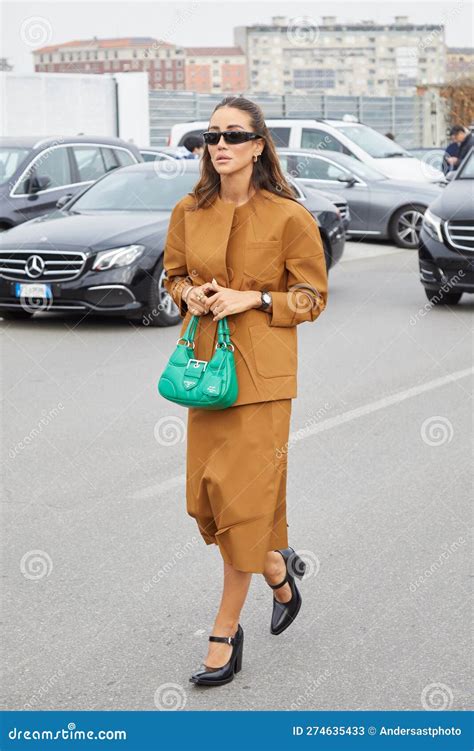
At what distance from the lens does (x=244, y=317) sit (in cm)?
420

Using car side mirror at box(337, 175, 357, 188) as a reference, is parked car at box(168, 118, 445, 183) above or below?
above

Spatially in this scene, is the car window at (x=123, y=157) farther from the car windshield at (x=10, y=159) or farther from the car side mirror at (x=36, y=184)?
the car side mirror at (x=36, y=184)

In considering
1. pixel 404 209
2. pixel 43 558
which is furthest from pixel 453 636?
pixel 404 209

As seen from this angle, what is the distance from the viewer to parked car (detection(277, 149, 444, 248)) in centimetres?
1973

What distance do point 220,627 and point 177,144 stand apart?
2008 centimetres

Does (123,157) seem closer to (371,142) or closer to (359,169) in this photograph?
(359,169)

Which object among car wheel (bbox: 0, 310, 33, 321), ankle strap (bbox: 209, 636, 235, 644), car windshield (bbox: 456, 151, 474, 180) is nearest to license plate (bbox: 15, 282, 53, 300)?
car wheel (bbox: 0, 310, 33, 321)

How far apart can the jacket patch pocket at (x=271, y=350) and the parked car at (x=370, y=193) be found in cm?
1549

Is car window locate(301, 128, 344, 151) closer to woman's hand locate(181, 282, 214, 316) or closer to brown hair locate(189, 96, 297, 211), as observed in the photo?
brown hair locate(189, 96, 297, 211)

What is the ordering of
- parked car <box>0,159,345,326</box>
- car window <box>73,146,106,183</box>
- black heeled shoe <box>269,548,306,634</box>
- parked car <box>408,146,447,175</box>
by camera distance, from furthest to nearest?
1. parked car <box>408,146,447,175</box>
2. car window <box>73,146,106,183</box>
3. parked car <box>0,159,345,326</box>
4. black heeled shoe <box>269,548,306,634</box>

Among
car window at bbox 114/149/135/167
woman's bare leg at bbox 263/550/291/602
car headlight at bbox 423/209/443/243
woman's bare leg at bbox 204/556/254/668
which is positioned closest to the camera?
woman's bare leg at bbox 204/556/254/668

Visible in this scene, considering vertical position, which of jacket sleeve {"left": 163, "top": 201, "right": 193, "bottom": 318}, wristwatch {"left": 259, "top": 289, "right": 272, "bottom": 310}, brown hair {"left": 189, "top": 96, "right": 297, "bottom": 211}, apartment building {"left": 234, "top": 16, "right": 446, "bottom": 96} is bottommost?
apartment building {"left": 234, "top": 16, "right": 446, "bottom": 96}

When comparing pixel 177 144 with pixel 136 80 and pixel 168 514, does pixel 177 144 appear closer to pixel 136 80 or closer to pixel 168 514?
pixel 136 80

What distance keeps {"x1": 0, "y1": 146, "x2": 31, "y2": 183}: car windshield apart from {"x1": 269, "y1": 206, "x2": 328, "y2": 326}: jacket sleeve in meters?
12.4
